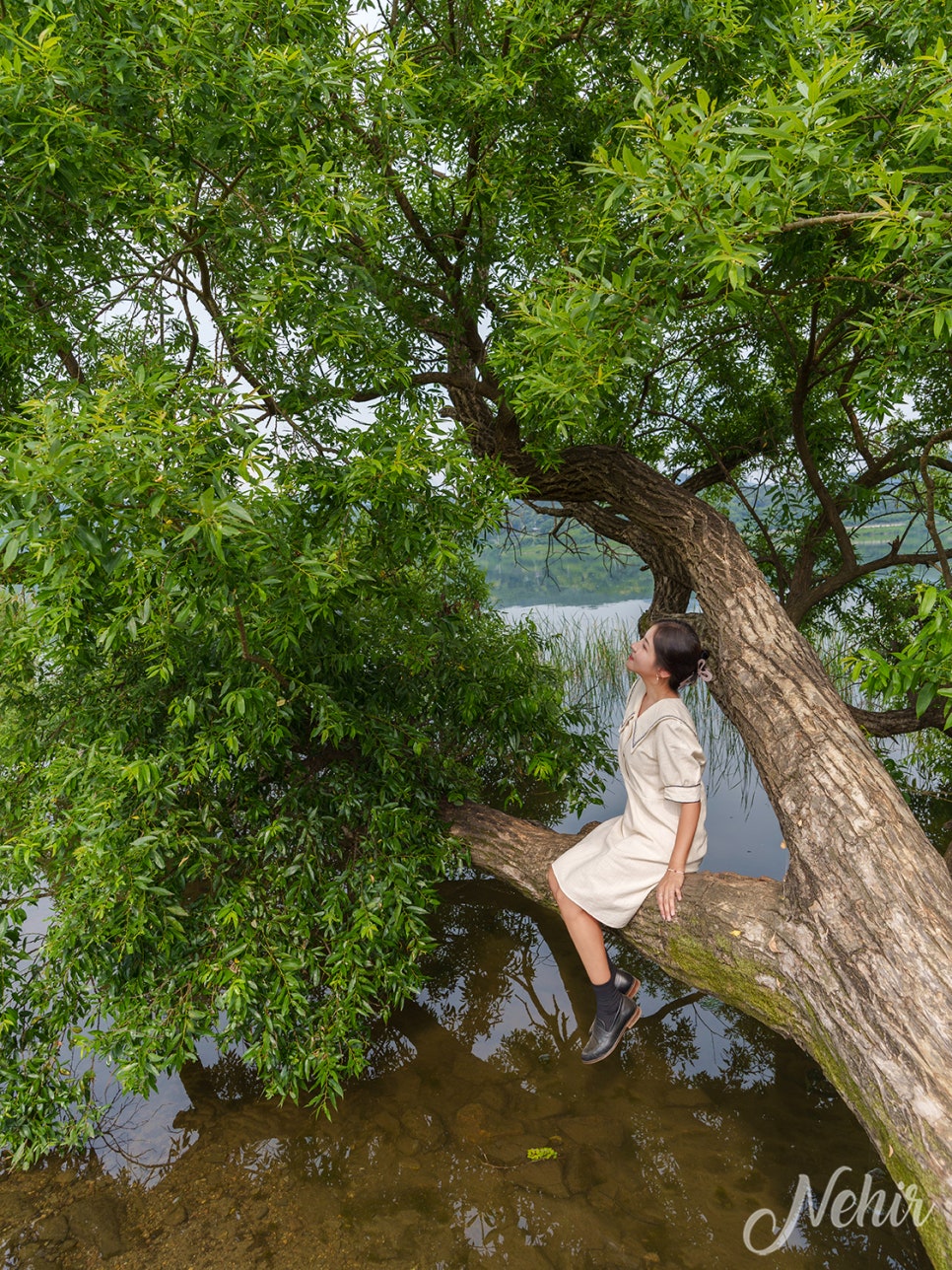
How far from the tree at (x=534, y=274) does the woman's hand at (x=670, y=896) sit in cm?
6

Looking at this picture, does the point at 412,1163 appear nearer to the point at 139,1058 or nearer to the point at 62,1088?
the point at 139,1058

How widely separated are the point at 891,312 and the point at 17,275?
9.52 feet

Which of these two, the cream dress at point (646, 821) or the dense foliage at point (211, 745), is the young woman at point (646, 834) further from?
the dense foliage at point (211, 745)

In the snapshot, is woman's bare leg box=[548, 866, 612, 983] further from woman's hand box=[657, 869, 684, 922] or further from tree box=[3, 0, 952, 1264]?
woman's hand box=[657, 869, 684, 922]

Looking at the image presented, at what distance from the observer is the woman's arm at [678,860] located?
8.98 ft

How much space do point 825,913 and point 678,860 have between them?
53cm

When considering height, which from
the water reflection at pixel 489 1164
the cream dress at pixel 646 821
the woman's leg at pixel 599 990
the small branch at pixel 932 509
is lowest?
the water reflection at pixel 489 1164

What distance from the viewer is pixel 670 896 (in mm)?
2740

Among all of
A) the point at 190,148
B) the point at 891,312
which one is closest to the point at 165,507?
the point at 190,148

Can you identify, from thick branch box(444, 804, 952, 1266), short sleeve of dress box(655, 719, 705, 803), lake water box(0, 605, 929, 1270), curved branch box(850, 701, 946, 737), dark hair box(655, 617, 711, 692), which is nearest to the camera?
thick branch box(444, 804, 952, 1266)

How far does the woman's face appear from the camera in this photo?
2.85 meters

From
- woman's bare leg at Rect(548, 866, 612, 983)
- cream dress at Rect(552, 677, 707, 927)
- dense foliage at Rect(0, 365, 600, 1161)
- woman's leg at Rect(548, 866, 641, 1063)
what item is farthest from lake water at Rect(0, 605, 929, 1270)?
cream dress at Rect(552, 677, 707, 927)

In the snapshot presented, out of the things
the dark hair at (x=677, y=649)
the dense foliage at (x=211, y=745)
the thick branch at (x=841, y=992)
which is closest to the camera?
the thick branch at (x=841, y=992)

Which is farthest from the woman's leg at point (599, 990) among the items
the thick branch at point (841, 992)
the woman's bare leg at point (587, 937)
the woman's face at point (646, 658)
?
the woman's face at point (646, 658)
